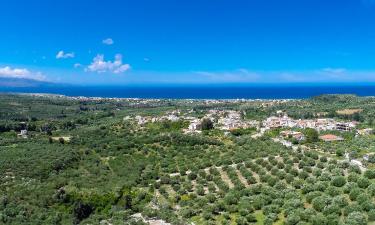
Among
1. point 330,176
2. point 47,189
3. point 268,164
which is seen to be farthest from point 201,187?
point 47,189

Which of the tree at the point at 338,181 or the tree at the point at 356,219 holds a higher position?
the tree at the point at 338,181

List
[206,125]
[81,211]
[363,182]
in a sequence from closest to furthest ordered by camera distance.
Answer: [363,182], [81,211], [206,125]

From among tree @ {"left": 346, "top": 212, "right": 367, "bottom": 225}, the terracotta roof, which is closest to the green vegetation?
tree @ {"left": 346, "top": 212, "right": 367, "bottom": 225}

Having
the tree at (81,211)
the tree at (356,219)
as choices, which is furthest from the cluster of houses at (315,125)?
the tree at (356,219)

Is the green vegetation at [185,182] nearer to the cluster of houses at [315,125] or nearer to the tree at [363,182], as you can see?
the tree at [363,182]

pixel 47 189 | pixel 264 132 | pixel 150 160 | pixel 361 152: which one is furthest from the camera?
pixel 264 132

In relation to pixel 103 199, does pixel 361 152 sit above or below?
above

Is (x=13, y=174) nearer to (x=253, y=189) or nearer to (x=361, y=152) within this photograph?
(x=253, y=189)

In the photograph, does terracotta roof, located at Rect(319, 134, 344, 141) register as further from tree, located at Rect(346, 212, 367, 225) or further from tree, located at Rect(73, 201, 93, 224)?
tree, located at Rect(73, 201, 93, 224)

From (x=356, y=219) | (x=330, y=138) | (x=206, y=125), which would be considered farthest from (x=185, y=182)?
(x=206, y=125)

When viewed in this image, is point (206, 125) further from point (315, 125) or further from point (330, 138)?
point (330, 138)

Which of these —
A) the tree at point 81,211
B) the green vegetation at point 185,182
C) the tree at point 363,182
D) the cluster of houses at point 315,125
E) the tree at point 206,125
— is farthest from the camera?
the tree at point 206,125
